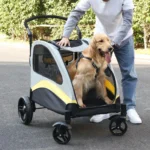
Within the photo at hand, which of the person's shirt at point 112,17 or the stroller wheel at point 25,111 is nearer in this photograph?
the person's shirt at point 112,17

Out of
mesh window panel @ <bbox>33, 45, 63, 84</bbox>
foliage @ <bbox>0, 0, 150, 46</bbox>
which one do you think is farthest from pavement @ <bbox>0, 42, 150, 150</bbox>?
foliage @ <bbox>0, 0, 150, 46</bbox>

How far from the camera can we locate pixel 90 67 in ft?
15.7

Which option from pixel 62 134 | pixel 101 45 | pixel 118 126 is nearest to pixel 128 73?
pixel 118 126

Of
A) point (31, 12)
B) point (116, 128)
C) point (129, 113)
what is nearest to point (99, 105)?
point (116, 128)

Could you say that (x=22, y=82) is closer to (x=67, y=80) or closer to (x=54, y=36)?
(x=67, y=80)

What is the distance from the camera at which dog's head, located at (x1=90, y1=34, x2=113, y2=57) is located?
4707 mm

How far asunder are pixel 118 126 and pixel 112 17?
1306mm

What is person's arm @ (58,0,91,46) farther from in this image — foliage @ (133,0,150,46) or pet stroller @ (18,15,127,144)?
foliage @ (133,0,150,46)

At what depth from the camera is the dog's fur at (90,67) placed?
4746 mm

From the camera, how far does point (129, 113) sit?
560cm

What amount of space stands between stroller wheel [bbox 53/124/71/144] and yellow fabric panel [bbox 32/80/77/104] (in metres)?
0.28

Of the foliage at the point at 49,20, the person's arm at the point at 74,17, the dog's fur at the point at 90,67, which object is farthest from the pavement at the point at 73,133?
the foliage at the point at 49,20

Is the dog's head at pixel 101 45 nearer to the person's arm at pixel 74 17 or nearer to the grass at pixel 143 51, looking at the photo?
the person's arm at pixel 74 17

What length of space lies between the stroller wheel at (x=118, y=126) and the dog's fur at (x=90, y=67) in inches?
17.1
